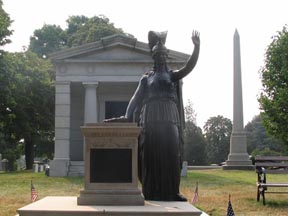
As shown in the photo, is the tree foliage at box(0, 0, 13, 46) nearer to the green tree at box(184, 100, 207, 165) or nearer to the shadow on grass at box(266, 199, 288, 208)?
the shadow on grass at box(266, 199, 288, 208)

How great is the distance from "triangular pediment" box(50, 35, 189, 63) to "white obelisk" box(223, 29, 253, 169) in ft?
51.1

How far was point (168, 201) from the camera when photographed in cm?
785

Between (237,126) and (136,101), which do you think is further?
(237,126)

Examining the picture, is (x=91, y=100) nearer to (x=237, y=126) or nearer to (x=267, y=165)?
(x=267, y=165)

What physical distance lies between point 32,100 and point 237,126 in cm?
1621

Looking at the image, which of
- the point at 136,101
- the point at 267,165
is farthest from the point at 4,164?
the point at 136,101

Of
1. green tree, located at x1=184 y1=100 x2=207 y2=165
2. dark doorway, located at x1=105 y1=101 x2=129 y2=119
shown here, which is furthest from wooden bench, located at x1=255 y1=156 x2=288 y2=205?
green tree, located at x1=184 y1=100 x2=207 y2=165

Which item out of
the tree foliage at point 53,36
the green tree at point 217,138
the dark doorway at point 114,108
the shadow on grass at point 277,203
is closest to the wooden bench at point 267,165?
the shadow on grass at point 277,203

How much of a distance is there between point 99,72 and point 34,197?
578 inches

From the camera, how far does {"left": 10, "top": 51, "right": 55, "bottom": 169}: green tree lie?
3962 centimetres

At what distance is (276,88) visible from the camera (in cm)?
3112

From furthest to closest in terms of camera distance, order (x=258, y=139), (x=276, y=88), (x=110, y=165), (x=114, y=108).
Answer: (x=258, y=139) → (x=276, y=88) → (x=114, y=108) → (x=110, y=165)

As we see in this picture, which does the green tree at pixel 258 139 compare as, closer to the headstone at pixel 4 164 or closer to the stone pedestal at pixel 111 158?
the headstone at pixel 4 164

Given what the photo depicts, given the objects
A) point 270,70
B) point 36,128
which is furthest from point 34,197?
point 36,128
